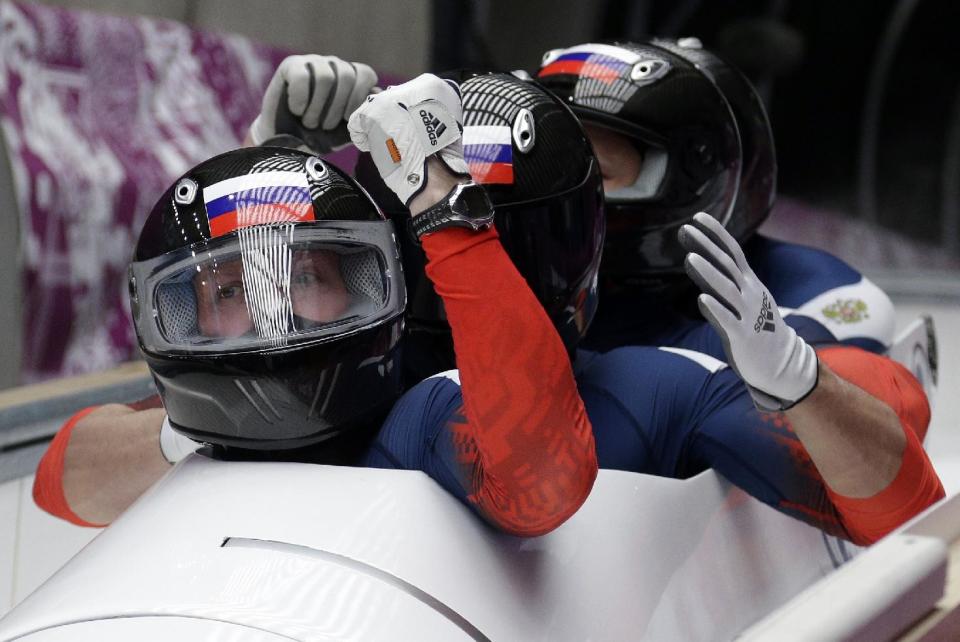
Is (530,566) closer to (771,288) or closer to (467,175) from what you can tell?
(467,175)

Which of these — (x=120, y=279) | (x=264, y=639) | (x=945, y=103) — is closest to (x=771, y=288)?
(x=264, y=639)

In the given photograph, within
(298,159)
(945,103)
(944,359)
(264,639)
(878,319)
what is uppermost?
(298,159)

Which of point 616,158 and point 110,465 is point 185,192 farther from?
point 616,158

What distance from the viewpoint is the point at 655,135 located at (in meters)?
2.12

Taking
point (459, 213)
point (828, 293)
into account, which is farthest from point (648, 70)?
point (459, 213)

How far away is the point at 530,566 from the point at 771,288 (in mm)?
1297

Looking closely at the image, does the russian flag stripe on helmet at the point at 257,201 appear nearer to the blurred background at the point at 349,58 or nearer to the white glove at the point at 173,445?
the white glove at the point at 173,445

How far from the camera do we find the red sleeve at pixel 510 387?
3.83ft

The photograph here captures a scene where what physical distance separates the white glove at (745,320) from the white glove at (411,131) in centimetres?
28

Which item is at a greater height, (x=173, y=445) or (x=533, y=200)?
(x=533, y=200)

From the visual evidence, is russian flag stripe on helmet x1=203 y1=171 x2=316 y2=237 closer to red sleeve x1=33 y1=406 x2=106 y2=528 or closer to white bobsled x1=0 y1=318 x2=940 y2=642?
white bobsled x1=0 y1=318 x2=940 y2=642

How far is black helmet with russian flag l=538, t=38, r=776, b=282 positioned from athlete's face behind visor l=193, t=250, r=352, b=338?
3.06ft

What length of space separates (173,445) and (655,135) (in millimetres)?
1045

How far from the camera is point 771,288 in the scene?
2379mm
